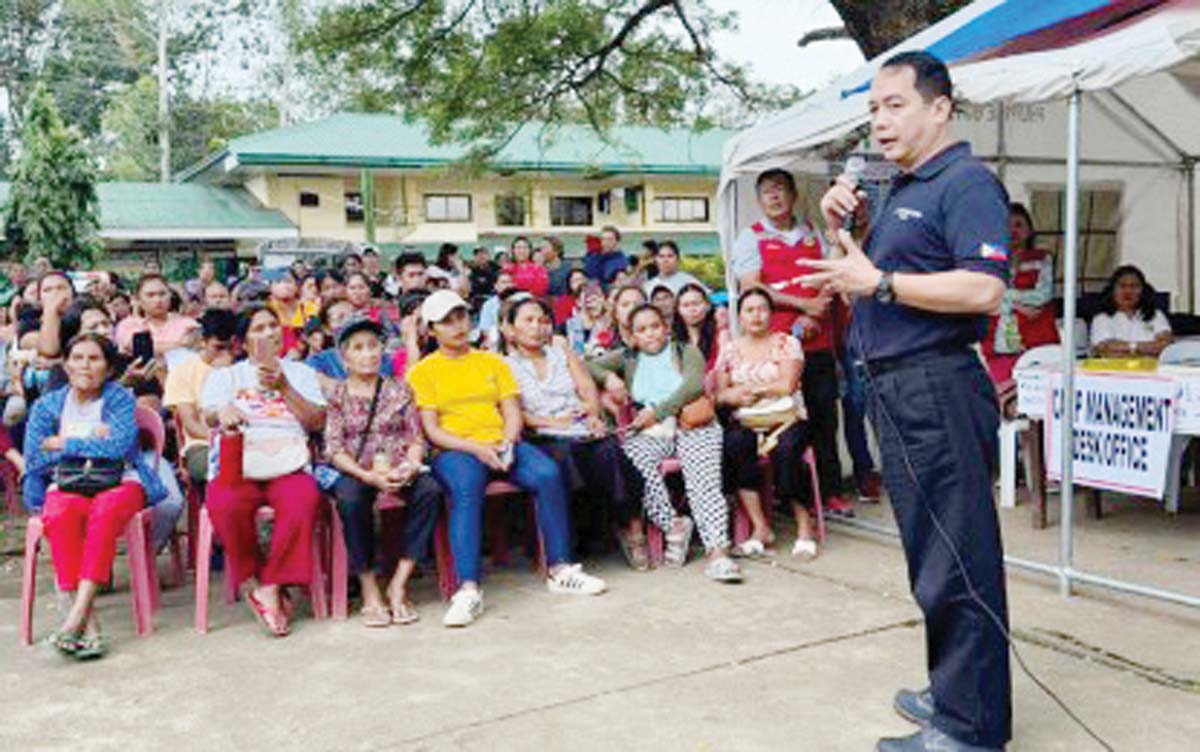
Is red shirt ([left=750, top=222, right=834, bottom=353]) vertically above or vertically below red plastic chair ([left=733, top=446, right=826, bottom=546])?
above

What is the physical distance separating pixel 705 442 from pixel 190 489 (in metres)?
2.43

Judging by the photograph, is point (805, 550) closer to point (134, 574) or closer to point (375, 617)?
point (375, 617)

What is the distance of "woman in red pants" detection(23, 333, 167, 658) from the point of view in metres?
4.26

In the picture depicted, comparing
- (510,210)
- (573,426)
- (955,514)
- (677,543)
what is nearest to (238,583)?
(573,426)

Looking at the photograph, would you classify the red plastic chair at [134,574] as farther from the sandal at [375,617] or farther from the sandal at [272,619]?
the sandal at [375,617]

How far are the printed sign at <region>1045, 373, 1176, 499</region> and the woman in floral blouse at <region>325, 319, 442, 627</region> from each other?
278cm

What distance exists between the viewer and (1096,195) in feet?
28.2

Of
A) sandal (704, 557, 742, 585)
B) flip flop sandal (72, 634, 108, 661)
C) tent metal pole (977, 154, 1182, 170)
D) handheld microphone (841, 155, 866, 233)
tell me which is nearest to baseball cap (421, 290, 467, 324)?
sandal (704, 557, 742, 585)

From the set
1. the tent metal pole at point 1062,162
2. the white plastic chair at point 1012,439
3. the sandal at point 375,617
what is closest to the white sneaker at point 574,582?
the sandal at point 375,617

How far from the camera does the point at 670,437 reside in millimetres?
5395

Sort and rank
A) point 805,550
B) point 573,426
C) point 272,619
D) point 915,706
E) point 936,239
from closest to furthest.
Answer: point 936,239, point 915,706, point 272,619, point 805,550, point 573,426

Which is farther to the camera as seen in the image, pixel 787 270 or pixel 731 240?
Result: pixel 731 240

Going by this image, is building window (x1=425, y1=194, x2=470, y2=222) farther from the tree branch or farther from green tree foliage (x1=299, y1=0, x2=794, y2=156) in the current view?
the tree branch

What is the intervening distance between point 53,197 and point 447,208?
8798 mm
